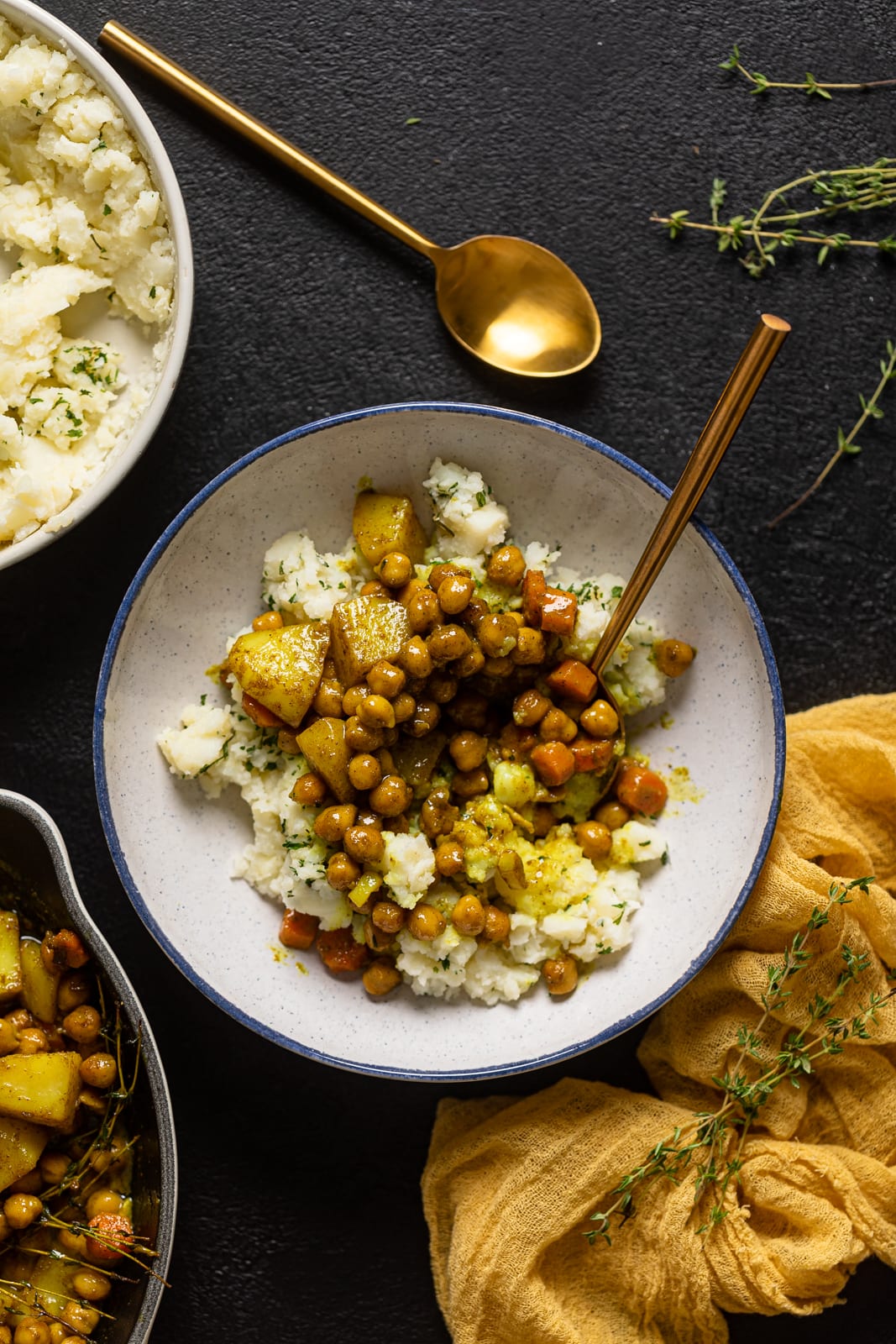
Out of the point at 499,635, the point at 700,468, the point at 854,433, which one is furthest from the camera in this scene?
the point at 854,433

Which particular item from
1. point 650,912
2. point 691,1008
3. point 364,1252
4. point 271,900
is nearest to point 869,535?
point 650,912

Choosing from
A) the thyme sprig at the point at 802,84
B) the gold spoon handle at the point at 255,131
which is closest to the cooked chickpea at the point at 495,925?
the gold spoon handle at the point at 255,131

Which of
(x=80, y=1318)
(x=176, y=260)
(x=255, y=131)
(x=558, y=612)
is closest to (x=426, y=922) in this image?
(x=558, y=612)

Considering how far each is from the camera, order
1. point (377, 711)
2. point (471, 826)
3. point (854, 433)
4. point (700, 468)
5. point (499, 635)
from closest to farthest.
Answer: point (700, 468) → point (377, 711) → point (499, 635) → point (471, 826) → point (854, 433)

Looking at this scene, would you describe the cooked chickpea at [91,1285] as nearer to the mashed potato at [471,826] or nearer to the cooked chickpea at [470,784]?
the mashed potato at [471,826]

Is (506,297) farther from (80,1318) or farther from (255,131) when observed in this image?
(80,1318)

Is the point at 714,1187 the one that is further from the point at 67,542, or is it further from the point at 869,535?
the point at 67,542

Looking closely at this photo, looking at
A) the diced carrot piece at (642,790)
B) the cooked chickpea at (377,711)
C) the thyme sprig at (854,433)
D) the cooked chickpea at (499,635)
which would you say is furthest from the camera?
the thyme sprig at (854,433)
